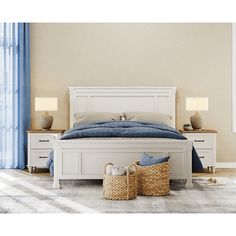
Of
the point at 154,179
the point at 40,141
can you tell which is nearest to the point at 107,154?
the point at 154,179

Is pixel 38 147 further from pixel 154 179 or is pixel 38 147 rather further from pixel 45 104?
pixel 154 179

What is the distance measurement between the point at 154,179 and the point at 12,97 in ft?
9.48

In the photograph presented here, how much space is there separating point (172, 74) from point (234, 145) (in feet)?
4.46

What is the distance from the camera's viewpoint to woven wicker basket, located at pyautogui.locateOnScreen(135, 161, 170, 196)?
15.9 ft

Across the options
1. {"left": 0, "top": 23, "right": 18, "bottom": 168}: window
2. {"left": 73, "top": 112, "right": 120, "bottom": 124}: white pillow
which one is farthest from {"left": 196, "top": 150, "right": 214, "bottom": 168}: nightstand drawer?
{"left": 0, "top": 23, "right": 18, "bottom": 168}: window

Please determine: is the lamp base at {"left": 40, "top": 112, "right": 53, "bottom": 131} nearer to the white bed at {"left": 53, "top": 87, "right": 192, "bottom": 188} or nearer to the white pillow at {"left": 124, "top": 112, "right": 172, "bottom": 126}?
the white pillow at {"left": 124, "top": 112, "right": 172, "bottom": 126}

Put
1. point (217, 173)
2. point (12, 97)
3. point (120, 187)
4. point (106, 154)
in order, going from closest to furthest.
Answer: point (120, 187) → point (106, 154) → point (217, 173) → point (12, 97)

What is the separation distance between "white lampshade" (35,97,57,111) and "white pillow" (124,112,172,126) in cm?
102

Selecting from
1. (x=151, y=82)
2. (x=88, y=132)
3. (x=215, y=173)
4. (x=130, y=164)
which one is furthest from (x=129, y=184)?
(x=151, y=82)

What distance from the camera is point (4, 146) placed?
22.7 ft

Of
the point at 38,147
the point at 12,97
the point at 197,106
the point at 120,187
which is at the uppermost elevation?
the point at 12,97

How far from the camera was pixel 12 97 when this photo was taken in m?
6.91

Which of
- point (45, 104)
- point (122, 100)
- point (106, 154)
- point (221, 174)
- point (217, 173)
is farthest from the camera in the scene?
point (122, 100)

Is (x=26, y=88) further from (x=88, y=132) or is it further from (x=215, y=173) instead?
(x=215, y=173)
